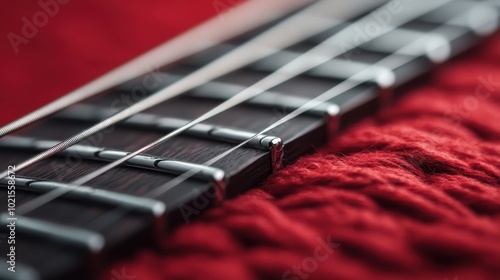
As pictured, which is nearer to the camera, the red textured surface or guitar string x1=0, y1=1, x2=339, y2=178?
the red textured surface

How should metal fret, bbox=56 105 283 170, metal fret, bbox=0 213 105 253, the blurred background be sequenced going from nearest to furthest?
metal fret, bbox=0 213 105 253, metal fret, bbox=56 105 283 170, the blurred background

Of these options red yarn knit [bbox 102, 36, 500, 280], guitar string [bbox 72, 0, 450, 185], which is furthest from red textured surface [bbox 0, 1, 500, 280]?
guitar string [bbox 72, 0, 450, 185]

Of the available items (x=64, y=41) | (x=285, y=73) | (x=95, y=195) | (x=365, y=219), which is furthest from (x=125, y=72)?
(x=365, y=219)

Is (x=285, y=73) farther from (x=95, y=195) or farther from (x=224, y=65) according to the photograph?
(x=95, y=195)

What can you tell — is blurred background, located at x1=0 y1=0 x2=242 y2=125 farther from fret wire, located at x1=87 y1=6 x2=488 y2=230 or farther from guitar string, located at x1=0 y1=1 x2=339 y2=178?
fret wire, located at x1=87 y1=6 x2=488 y2=230

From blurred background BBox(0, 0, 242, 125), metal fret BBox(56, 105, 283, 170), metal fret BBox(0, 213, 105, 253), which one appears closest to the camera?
metal fret BBox(0, 213, 105, 253)

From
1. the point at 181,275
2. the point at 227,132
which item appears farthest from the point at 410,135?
the point at 181,275

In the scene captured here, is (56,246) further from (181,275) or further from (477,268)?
(477,268)
